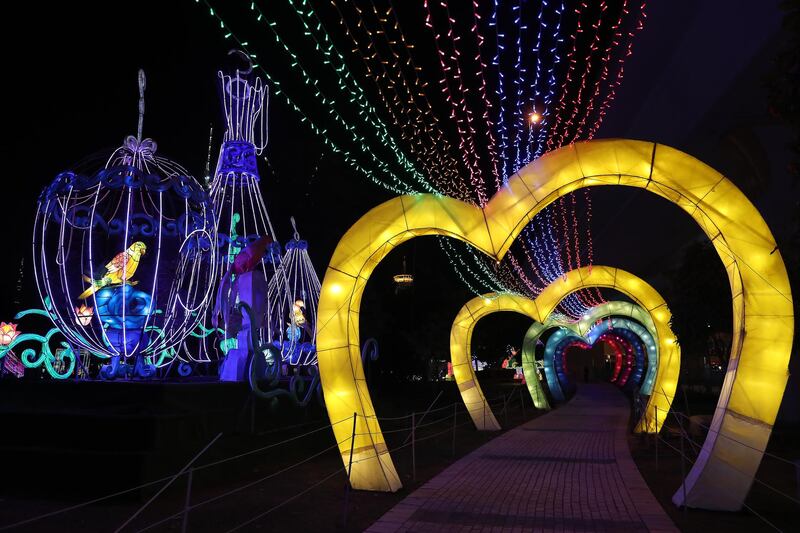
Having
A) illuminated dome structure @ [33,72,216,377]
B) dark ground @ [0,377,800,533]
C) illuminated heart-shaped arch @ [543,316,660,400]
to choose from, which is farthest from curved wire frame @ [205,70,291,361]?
illuminated heart-shaped arch @ [543,316,660,400]

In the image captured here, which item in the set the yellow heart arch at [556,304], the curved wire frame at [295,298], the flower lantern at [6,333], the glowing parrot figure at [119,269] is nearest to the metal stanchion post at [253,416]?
the glowing parrot figure at [119,269]

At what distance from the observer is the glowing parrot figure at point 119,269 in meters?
11.9

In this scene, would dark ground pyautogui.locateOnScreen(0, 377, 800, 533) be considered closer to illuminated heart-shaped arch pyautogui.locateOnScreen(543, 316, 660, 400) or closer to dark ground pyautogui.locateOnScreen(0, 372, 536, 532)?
dark ground pyautogui.locateOnScreen(0, 372, 536, 532)

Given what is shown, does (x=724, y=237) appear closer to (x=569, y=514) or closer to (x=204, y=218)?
(x=569, y=514)

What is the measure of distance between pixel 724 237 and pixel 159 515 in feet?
24.3

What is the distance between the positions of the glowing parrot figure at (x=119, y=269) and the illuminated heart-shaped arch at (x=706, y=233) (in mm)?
4910

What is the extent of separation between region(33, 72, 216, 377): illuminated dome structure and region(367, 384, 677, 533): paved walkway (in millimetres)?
5823

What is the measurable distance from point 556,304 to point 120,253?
11882 mm

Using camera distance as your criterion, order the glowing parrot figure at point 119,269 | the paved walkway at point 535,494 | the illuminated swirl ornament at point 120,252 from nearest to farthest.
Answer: the paved walkway at point 535,494, the illuminated swirl ornament at point 120,252, the glowing parrot figure at point 119,269

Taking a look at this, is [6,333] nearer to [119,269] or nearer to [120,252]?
[120,252]

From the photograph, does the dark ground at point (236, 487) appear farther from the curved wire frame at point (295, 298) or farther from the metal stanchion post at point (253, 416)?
the curved wire frame at point (295, 298)

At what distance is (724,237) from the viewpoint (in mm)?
7789

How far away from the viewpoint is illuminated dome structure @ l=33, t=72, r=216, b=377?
1123cm

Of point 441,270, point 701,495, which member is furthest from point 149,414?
point 441,270
